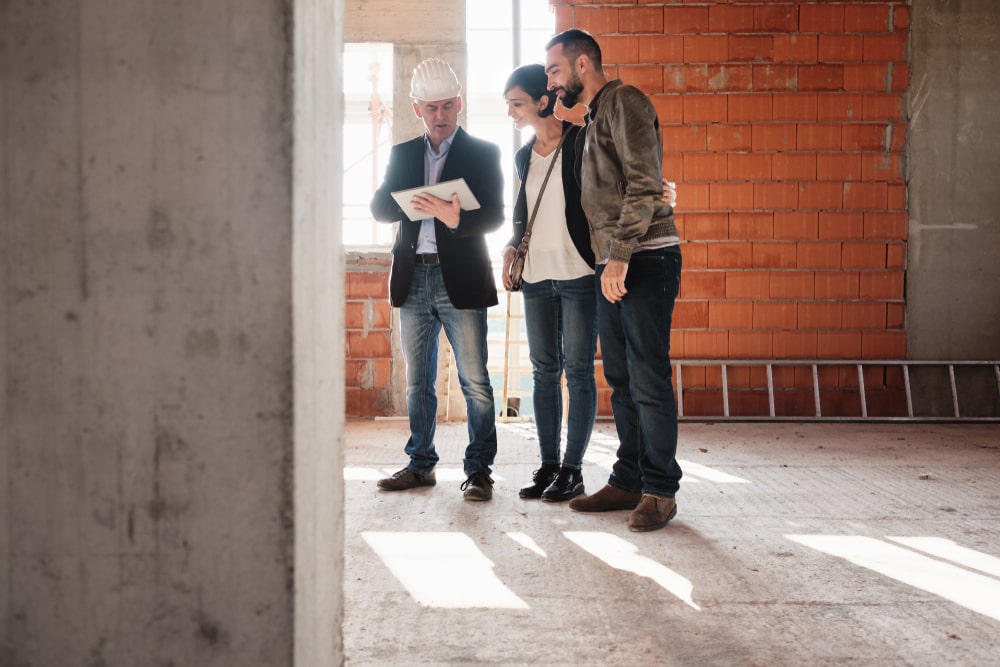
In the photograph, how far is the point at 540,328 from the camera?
9.78 ft

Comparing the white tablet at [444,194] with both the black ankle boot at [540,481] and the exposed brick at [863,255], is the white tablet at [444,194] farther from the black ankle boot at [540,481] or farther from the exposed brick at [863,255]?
the exposed brick at [863,255]

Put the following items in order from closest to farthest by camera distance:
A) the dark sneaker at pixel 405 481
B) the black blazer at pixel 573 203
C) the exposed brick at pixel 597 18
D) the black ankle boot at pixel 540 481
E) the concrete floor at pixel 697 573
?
the concrete floor at pixel 697 573 → the black blazer at pixel 573 203 → the black ankle boot at pixel 540 481 → the dark sneaker at pixel 405 481 → the exposed brick at pixel 597 18

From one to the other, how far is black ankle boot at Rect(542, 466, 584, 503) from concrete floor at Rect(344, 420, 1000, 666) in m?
0.14

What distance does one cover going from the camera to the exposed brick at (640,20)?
520 centimetres

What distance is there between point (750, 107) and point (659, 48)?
734 mm

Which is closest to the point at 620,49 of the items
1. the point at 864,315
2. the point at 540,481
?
the point at 864,315

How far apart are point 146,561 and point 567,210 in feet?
7.18

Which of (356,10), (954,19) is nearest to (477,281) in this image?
(356,10)

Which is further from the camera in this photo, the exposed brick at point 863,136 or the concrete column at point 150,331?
the exposed brick at point 863,136

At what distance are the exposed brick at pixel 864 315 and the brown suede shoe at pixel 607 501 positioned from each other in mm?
3276

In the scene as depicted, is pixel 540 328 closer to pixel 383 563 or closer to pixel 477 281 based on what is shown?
pixel 477 281

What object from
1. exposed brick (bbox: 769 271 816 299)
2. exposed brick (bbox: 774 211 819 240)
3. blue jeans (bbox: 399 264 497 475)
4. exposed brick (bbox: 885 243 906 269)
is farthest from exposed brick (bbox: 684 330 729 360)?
blue jeans (bbox: 399 264 497 475)

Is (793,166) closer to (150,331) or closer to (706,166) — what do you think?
(706,166)

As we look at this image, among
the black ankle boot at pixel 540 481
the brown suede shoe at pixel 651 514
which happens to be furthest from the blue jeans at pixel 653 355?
the black ankle boot at pixel 540 481
